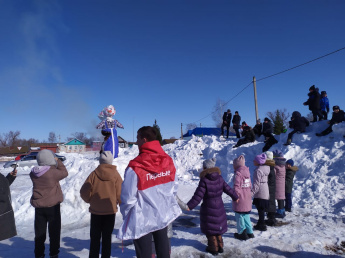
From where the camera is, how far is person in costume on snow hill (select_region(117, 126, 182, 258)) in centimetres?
243

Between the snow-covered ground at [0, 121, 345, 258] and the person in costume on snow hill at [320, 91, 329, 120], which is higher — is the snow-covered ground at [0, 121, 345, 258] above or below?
below

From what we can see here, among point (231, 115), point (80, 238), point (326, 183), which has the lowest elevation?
point (80, 238)

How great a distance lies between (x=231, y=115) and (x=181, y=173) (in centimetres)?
622

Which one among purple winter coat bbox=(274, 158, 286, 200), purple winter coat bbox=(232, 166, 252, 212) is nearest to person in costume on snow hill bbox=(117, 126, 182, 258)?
purple winter coat bbox=(232, 166, 252, 212)

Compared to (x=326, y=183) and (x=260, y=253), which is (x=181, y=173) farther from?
(x=260, y=253)

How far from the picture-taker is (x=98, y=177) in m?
3.49

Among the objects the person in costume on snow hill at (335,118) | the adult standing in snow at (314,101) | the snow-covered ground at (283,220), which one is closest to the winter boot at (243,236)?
the snow-covered ground at (283,220)

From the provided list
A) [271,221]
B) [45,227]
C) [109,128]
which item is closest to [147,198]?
[45,227]

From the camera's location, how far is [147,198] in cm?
250

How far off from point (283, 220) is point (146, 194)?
15.4 ft

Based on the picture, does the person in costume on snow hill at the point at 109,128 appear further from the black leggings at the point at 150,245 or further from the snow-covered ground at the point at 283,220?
the black leggings at the point at 150,245

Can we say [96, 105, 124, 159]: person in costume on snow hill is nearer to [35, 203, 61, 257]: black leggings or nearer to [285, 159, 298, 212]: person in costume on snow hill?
[35, 203, 61, 257]: black leggings

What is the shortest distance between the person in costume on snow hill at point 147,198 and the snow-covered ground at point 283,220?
48cm

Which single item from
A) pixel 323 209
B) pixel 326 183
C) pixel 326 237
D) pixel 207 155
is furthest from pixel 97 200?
pixel 207 155
